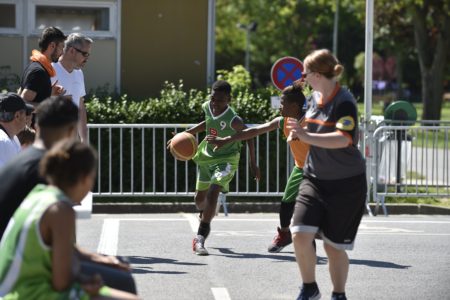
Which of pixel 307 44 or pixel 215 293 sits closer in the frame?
pixel 215 293

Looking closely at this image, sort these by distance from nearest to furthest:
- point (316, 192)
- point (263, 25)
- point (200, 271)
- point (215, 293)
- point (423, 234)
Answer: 1. point (316, 192)
2. point (215, 293)
3. point (200, 271)
4. point (423, 234)
5. point (263, 25)

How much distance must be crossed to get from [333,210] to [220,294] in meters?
1.36

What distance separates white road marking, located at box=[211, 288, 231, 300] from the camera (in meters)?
8.03

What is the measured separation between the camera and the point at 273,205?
14852 millimetres

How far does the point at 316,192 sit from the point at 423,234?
5.07 meters

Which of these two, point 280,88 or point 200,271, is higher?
point 280,88

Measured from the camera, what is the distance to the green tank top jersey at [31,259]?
468 cm

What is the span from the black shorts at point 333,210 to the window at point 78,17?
39.2 ft

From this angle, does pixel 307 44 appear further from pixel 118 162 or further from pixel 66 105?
pixel 66 105

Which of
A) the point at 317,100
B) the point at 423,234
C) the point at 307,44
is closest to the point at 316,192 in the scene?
the point at 317,100

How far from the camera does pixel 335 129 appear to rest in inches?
284

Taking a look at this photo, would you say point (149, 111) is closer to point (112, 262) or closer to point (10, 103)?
point (10, 103)

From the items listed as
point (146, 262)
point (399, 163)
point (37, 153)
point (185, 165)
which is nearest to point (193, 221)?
point (185, 165)

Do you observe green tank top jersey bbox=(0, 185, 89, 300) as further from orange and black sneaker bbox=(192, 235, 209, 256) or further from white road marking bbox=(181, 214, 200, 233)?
white road marking bbox=(181, 214, 200, 233)
